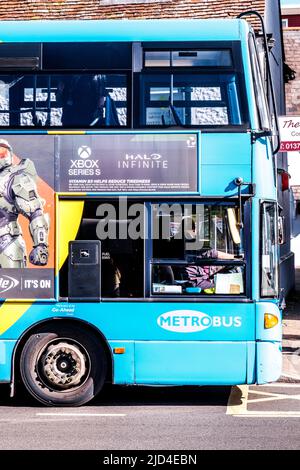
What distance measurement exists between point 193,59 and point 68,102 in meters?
1.46

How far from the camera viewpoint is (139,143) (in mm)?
9211

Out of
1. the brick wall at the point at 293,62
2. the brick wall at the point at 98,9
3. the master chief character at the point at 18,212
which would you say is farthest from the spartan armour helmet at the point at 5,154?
the brick wall at the point at 293,62

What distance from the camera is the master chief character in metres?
Answer: 9.18

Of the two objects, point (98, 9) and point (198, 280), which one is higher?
point (98, 9)

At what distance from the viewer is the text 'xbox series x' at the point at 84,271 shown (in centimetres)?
915

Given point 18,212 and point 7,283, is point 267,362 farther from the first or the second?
point 18,212

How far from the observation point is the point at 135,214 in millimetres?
9219

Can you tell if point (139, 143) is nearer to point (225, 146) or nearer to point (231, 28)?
point (225, 146)

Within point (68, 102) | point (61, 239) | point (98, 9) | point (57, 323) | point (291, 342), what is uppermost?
point (98, 9)

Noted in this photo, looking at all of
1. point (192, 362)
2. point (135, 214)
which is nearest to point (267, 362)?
point (192, 362)

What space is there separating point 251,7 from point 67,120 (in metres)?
10.6

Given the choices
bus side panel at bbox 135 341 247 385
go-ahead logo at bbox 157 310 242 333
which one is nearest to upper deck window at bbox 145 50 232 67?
go-ahead logo at bbox 157 310 242 333
